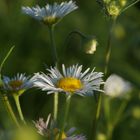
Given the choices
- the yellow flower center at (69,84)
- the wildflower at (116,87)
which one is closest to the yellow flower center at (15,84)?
the yellow flower center at (69,84)

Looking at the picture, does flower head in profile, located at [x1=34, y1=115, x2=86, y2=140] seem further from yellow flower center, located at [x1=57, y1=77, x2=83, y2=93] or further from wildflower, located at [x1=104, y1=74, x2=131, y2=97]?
wildflower, located at [x1=104, y1=74, x2=131, y2=97]

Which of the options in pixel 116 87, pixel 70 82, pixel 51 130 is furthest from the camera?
pixel 116 87

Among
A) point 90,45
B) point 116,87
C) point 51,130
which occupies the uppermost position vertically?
point 90,45

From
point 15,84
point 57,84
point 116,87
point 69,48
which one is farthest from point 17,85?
point 69,48

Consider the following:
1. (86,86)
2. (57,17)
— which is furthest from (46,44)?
(86,86)

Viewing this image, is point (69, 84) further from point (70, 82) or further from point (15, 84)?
point (15, 84)

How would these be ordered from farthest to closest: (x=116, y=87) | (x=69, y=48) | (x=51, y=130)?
1. (x=69, y=48)
2. (x=116, y=87)
3. (x=51, y=130)
